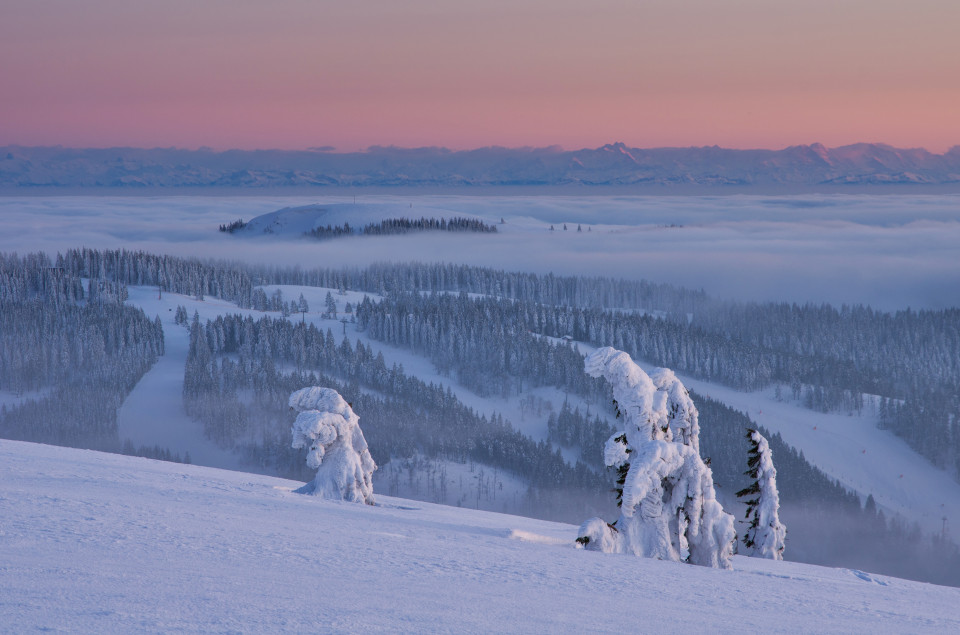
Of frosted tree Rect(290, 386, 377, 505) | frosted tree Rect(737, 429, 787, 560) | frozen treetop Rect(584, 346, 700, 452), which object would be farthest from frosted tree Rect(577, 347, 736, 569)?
frosted tree Rect(737, 429, 787, 560)

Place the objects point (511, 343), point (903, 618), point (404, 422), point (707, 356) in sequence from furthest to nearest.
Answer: point (707, 356)
point (511, 343)
point (404, 422)
point (903, 618)

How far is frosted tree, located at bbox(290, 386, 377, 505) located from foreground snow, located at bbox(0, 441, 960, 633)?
37.9ft

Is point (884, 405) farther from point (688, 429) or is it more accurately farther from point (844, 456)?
point (688, 429)

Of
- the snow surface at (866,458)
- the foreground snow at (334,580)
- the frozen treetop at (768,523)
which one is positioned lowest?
the snow surface at (866,458)

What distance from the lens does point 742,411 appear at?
148 meters

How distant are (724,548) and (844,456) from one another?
12750 centimetres

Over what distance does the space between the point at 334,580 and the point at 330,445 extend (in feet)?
70.1

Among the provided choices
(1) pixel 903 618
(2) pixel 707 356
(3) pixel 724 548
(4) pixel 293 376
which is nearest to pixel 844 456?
(2) pixel 707 356

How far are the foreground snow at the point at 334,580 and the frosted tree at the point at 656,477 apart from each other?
9.25ft

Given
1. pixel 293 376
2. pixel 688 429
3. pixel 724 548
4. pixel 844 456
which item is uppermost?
pixel 688 429

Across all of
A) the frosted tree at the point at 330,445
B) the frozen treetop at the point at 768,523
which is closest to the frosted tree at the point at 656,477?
the frosted tree at the point at 330,445

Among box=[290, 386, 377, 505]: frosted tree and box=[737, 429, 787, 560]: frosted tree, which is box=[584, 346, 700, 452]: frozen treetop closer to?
box=[290, 386, 377, 505]: frosted tree

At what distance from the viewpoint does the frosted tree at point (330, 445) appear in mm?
31406

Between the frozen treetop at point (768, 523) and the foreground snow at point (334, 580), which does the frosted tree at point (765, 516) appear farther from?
the foreground snow at point (334, 580)
